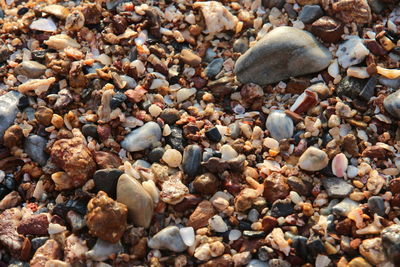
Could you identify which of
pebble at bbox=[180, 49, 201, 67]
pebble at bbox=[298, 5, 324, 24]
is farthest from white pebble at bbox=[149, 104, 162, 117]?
pebble at bbox=[298, 5, 324, 24]

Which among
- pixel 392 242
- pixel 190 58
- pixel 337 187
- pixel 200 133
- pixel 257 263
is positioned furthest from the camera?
pixel 190 58

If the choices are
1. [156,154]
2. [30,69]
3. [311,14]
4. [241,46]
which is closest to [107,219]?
[156,154]

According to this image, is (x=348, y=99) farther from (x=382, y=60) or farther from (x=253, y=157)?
(x=253, y=157)

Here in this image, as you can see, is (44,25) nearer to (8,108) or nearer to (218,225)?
(8,108)

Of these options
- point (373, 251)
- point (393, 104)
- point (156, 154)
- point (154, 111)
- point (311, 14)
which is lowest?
point (373, 251)

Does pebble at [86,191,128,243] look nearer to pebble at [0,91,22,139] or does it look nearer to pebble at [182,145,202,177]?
pebble at [182,145,202,177]

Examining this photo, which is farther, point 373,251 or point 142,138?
point 142,138

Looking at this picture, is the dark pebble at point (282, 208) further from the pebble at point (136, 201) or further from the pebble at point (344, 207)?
the pebble at point (136, 201)
